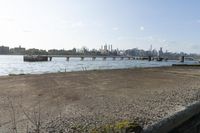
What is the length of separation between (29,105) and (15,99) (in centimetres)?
220

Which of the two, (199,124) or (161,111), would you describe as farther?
(161,111)

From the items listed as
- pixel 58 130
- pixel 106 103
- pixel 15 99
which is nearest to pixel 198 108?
pixel 58 130

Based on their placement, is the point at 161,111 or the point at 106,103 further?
the point at 106,103

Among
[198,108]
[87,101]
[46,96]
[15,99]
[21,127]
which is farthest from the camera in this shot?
[46,96]

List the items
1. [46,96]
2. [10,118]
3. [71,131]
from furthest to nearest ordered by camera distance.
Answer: [46,96], [10,118], [71,131]

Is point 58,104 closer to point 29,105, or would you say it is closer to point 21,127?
point 29,105

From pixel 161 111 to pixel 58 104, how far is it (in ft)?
14.4

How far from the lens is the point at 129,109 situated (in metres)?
11.2

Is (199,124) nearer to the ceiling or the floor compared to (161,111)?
nearer to the ceiling

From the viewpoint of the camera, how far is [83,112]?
1098cm

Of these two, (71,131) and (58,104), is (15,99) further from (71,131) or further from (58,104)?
(71,131)

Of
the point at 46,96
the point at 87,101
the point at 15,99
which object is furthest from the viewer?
the point at 46,96

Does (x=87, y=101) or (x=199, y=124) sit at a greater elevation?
(x=199, y=124)

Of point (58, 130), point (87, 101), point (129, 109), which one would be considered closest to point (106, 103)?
point (87, 101)
